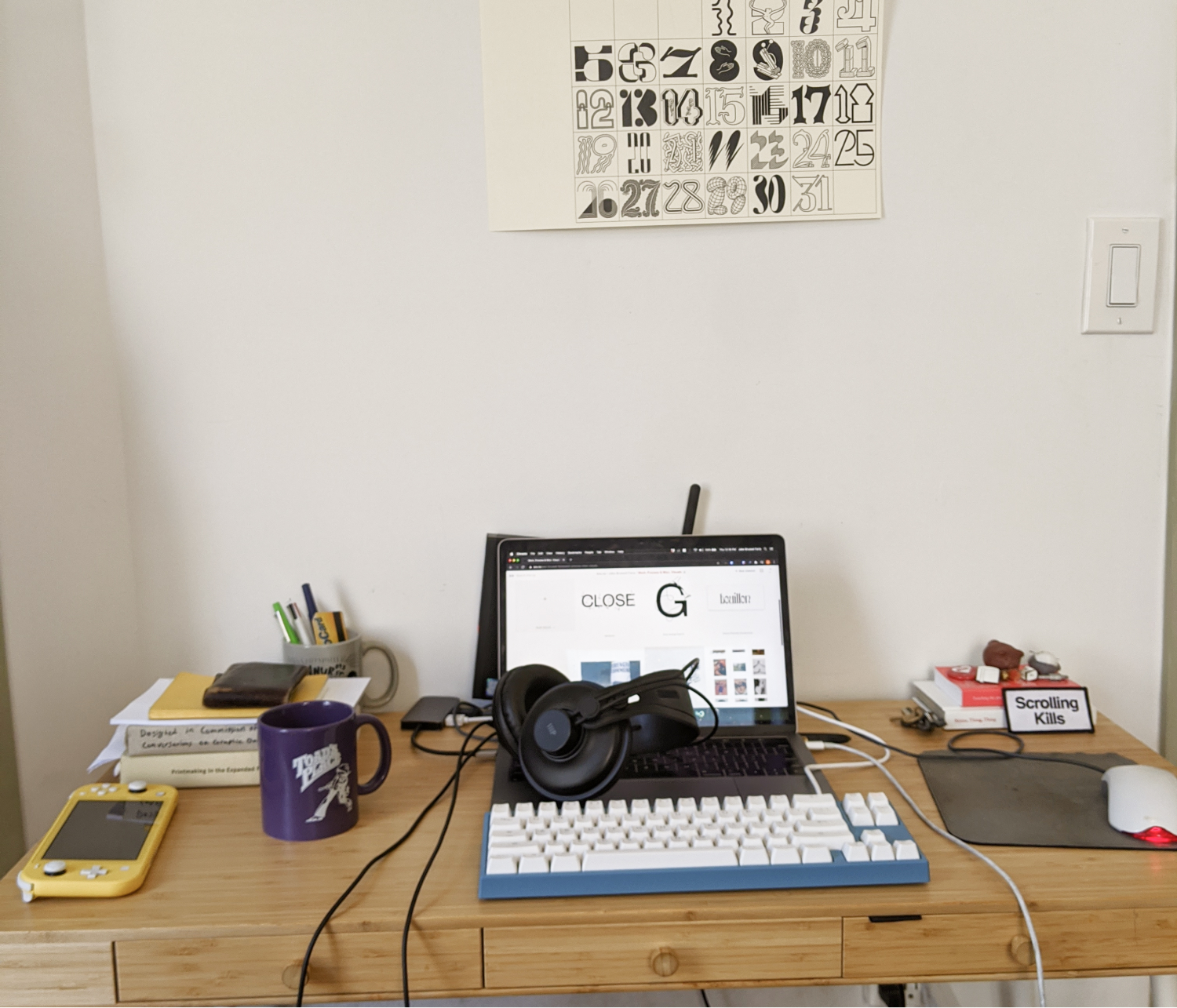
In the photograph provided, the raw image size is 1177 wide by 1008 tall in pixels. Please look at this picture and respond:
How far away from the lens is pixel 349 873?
77 cm

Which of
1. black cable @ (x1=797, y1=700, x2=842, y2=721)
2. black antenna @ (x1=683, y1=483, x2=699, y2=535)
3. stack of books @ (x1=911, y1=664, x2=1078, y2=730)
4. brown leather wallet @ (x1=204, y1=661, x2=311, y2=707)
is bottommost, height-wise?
black cable @ (x1=797, y1=700, x2=842, y2=721)

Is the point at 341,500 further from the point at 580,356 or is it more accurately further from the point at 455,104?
the point at 455,104

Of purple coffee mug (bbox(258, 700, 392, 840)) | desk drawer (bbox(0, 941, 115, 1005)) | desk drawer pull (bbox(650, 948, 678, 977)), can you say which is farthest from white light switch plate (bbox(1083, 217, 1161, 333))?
desk drawer (bbox(0, 941, 115, 1005))

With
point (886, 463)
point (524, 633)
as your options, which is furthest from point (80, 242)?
point (886, 463)

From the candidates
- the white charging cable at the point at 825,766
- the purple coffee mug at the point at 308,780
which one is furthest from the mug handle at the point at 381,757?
the white charging cable at the point at 825,766

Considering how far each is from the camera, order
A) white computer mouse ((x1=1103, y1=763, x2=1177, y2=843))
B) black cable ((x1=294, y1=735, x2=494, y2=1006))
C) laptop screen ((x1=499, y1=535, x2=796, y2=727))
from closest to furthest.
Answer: black cable ((x1=294, y1=735, x2=494, y2=1006)), white computer mouse ((x1=1103, y1=763, x2=1177, y2=843)), laptop screen ((x1=499, y1=535, x2=796, y2=727))

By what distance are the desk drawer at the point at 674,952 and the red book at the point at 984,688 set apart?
18.2 inches

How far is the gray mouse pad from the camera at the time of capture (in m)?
0.80

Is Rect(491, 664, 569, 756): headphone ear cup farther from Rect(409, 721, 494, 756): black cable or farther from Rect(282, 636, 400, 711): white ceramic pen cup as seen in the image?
Rect(282, 636, 400, 711): white ceramic pen cup

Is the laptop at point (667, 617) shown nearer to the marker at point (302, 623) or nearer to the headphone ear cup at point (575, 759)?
the headphone ear cup at point (575, 759)

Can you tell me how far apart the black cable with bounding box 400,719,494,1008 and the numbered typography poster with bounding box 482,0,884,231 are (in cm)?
67

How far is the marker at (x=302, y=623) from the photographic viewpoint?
3.73 feet

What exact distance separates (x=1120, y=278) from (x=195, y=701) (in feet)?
4.18

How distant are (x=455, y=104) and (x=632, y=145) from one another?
0.77ft
